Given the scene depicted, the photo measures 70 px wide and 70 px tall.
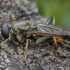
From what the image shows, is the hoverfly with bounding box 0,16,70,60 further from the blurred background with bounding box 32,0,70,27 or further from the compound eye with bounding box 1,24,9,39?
the blurred background with bounding box 32,0,70,27

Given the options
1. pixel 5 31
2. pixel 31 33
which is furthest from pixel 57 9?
pixel 5 31

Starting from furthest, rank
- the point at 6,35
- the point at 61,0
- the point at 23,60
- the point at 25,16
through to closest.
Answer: the point at 61,0 < the point at 25,16 < the point at 6,35 < the point at 23,60

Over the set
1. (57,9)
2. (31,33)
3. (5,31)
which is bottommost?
(57,9)

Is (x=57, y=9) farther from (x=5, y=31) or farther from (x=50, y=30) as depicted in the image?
(x=5, y=31)

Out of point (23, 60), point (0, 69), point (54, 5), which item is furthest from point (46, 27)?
point (54, 5)

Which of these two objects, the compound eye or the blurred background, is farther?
the blurred background

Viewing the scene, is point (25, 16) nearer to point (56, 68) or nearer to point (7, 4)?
point (7, 4)

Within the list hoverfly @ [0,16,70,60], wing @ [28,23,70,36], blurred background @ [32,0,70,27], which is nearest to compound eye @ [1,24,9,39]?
hoverfly @ [0,16,70,60]

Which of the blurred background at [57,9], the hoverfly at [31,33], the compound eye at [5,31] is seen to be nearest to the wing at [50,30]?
the hoverfly at [31,33]
